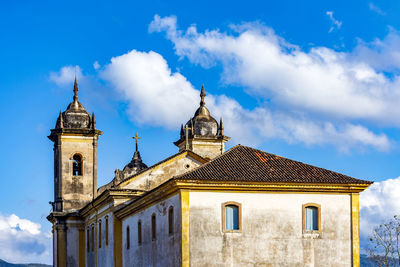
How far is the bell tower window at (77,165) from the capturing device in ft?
172

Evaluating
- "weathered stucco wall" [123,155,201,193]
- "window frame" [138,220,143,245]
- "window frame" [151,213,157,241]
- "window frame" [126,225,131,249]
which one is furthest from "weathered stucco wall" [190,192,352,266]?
"weathered stucco wall" [123,155,201,193]

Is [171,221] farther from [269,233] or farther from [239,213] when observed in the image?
[269,233]

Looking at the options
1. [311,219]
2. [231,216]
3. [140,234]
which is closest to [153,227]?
[140,234]

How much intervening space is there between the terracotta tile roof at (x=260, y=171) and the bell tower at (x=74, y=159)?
19.8 m

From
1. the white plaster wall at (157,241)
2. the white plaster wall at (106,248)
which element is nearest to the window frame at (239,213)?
the white plaster wall at (157,241)

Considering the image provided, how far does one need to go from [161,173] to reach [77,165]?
10.6 meters

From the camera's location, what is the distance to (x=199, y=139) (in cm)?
5606

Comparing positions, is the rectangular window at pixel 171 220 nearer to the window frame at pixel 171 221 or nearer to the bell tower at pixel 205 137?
the window frame at pixel 171 221

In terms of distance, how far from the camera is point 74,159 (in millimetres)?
52500

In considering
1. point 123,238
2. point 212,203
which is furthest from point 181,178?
point 123,238

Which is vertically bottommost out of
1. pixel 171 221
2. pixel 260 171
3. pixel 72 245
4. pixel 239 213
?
pixel 72 245

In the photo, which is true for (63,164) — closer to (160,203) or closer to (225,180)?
(160,203)

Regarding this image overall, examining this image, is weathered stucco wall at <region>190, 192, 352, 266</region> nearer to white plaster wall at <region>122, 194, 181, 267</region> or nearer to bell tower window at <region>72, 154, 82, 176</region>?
white plaster wall at <region>122, 194, 181, 267</region>

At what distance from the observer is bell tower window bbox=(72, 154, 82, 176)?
52.3 m
